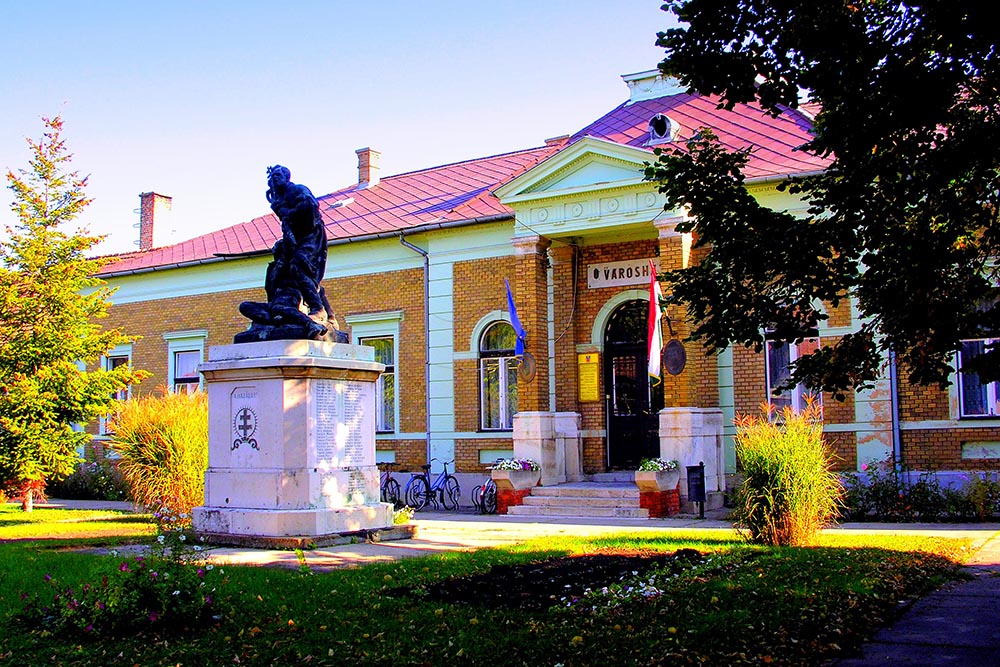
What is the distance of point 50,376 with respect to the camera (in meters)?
14.9

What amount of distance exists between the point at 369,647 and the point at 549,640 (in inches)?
44.7

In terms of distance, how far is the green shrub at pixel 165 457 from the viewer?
1441cm

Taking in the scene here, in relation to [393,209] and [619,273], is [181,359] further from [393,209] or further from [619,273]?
[619,273]

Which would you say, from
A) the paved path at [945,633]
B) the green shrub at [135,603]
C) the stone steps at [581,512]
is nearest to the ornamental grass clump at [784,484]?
the paved path at [945,633]

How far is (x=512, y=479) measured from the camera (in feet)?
58.5

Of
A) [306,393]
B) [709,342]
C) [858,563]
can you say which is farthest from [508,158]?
[709,342]

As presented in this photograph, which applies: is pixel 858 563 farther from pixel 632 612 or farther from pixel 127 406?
pixel 127 406

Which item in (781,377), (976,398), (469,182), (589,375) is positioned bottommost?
(976,398)

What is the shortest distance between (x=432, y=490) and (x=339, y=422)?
8811 mm

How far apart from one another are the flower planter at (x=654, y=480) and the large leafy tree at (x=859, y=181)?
32.3 ft

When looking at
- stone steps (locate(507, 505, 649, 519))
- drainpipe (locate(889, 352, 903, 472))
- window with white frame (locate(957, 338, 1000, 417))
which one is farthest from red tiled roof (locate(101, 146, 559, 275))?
window with white frame (locate(957, 338, 1000, 417))

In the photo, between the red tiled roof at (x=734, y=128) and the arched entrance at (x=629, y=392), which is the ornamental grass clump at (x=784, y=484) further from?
the arched entrance at (x=629, y=392)

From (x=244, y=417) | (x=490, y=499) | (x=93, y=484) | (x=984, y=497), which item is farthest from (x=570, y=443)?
(x=93, y=484)

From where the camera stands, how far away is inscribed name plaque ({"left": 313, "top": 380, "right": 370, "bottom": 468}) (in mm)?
11422
